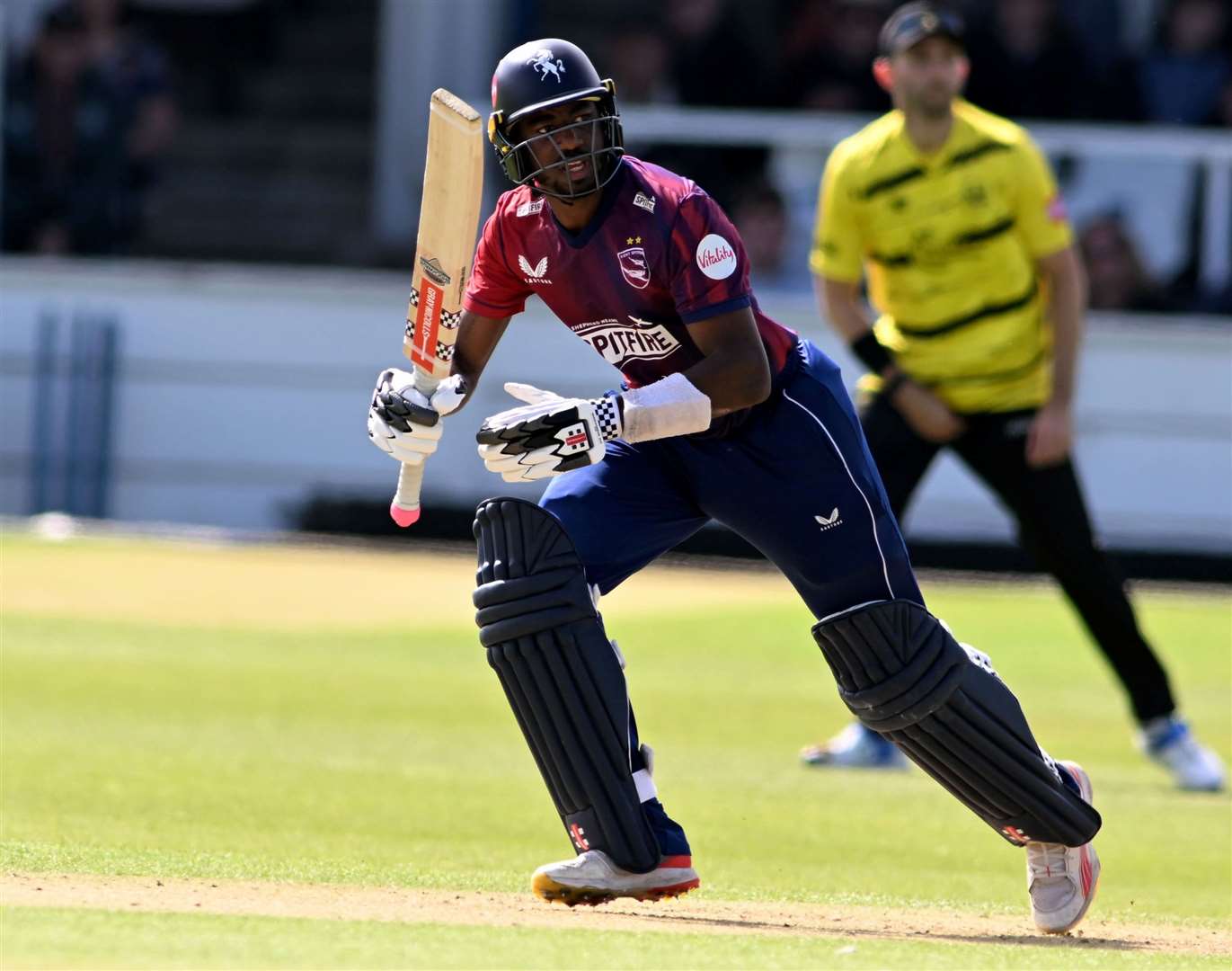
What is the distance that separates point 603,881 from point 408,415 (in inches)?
41.4

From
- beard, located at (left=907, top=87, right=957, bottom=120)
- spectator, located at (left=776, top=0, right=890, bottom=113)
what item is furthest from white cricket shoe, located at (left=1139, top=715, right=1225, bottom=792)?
spectator, located at (left=776, top=0, right=890, bottom=113)

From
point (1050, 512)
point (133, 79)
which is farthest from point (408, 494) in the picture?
point (133, 79)

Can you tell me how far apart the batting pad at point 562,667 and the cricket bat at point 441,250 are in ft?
0.85

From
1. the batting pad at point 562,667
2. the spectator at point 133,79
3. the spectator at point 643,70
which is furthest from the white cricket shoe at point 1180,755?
the spectator at point 133,79

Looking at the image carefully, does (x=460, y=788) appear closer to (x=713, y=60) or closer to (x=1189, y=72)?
(x=713, y=60)

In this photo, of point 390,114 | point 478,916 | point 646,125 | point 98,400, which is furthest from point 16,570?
point 478,916

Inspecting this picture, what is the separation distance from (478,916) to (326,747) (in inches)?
118

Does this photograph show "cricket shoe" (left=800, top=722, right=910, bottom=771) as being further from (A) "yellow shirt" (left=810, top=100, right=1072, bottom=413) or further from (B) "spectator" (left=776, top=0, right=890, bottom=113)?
(B) "spectator" (left=776, top=0, right=890, bottom=113)

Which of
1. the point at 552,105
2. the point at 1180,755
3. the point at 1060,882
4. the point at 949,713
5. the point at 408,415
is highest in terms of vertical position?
the point at 552,105

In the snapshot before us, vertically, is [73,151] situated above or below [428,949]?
below

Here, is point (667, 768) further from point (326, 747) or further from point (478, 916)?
point (478, 916)

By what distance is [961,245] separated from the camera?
7332mm

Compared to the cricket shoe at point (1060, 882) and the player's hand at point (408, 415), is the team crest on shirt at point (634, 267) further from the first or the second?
the cricket shoe at point (1060, 882)

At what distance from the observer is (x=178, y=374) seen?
1492 cm
